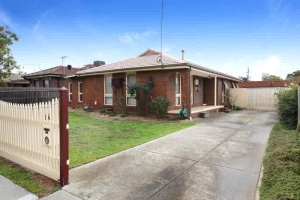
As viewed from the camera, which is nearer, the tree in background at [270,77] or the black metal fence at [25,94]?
the black metal fence at [25,94]

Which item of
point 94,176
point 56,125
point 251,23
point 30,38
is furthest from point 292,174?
point 30,38

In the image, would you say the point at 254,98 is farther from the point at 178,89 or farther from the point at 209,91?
the point at 178,89

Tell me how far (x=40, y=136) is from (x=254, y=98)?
1861 cm

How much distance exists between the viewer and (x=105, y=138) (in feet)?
21.8

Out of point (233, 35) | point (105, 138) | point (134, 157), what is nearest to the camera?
point (134, 157)

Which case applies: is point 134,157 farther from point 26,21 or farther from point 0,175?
point 26,21

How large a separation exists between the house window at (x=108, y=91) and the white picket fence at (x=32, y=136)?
9.22 metres

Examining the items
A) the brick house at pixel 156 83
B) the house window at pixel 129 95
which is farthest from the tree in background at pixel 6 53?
the house window at pixel 129 95

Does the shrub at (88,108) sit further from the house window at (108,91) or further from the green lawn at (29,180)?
the green lawn at (29,180)

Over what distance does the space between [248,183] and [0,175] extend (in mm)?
4832

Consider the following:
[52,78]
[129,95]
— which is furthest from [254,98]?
[52,78]

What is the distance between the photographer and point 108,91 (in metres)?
14.1

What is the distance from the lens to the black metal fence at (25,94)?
670 centimetres

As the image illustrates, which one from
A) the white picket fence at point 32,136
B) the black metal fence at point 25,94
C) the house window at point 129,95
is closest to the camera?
the white picket fence at point 32,136
